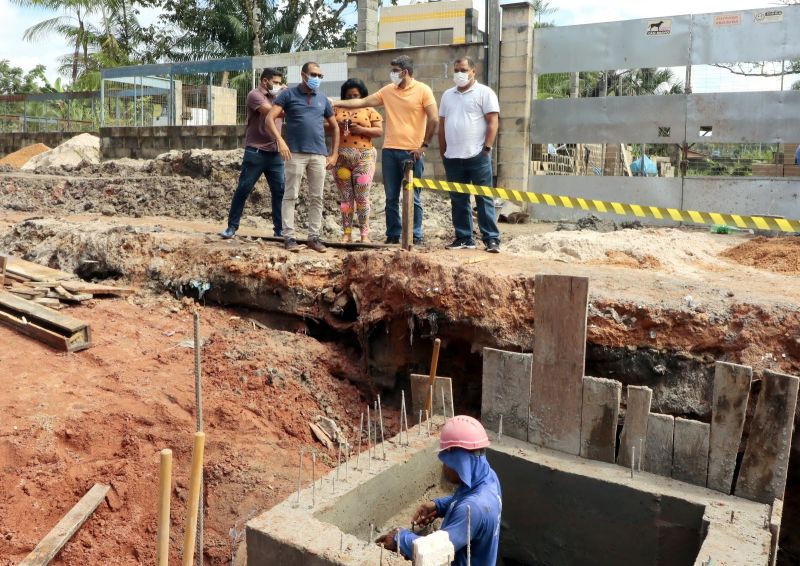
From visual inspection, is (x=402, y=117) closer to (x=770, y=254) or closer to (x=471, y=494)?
(x=770, y=254)

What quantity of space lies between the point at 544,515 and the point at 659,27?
753 cm

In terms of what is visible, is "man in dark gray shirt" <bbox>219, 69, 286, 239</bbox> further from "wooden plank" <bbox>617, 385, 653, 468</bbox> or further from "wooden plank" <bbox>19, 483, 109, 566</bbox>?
"wooden plank" <bbox>617, 385, 653, 468</bbox>

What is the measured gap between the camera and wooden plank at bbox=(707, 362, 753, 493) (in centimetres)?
404

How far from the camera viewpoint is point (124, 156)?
15.6 m

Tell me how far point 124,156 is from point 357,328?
38.2 ft

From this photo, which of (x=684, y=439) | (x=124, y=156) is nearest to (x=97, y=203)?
(x=124, y=156)

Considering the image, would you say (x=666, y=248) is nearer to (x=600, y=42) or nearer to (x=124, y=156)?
(x=600, y=42)

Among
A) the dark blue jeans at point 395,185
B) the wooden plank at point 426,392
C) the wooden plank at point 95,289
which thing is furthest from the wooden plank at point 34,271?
the wooden plank at point 426,392

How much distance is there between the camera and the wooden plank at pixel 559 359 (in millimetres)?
4527

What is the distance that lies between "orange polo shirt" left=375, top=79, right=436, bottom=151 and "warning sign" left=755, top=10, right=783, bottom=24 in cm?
514

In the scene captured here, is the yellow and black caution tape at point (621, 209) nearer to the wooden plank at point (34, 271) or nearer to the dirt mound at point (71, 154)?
the wooden plank at point (34, 271)

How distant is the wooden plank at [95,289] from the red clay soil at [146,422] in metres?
0.22

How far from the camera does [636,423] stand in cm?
436

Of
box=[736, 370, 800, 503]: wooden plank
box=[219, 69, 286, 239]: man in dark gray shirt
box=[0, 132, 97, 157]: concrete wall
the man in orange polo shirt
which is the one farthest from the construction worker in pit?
box=[0, 132, 97, 157]: concrete wall
